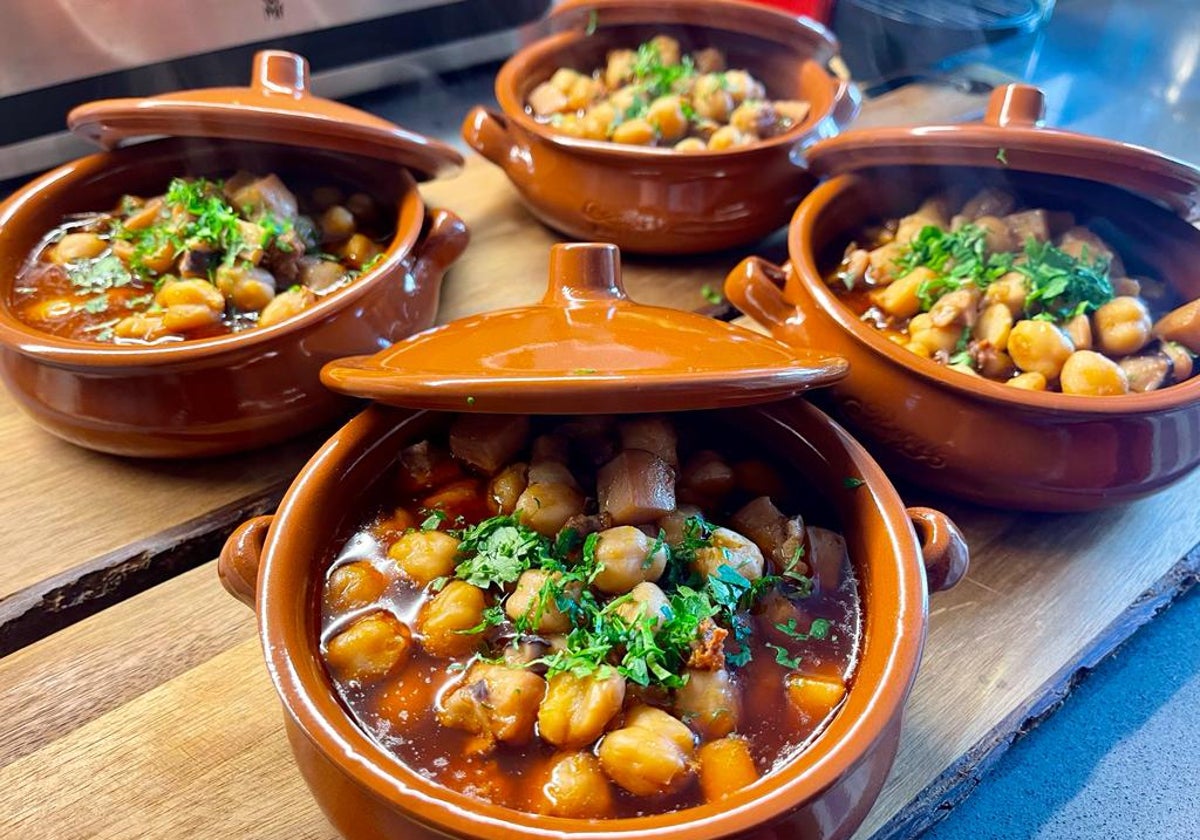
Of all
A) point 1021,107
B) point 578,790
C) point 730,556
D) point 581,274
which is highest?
point 1021,107

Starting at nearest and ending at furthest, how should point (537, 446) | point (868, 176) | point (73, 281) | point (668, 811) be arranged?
point (668, 811) < point (537, 446) < point (73, 281) < point (868, 176)

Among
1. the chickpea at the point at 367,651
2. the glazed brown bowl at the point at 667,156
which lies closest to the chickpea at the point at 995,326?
the glazed brown bowl at the point at 667,156

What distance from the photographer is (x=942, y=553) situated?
1.14m

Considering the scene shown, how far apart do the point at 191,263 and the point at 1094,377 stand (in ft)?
4.54

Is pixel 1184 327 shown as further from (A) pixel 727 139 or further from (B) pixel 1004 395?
(A) pixel 727 139

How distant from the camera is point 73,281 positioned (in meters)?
1.62

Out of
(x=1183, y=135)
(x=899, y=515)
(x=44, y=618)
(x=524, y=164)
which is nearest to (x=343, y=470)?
(x=44, y=618)

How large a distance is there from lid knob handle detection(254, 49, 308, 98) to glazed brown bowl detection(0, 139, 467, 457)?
271mm

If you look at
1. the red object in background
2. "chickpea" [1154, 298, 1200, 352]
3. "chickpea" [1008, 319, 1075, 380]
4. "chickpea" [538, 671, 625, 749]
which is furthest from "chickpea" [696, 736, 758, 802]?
the red object in background

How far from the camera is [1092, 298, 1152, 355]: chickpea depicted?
4.86ft

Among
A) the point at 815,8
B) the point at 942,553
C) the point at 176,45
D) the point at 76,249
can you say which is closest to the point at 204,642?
the point at 76,249

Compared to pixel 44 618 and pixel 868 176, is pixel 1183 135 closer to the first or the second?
pixel 868 176

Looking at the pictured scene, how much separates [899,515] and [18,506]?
1281 mm

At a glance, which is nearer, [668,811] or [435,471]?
[668,811]
